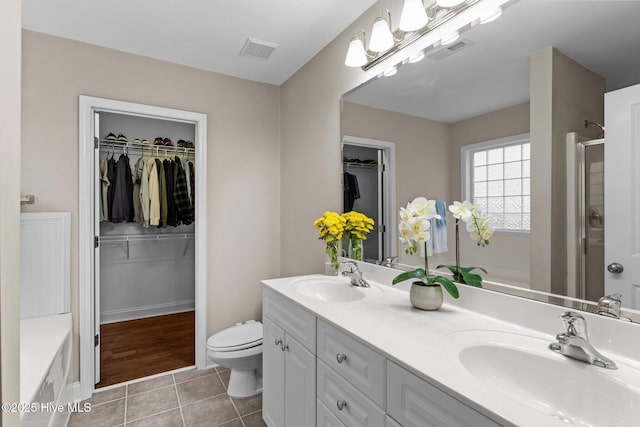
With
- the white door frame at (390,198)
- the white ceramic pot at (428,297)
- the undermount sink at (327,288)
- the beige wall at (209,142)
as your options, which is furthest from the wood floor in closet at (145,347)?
the white ceramic pot at (428,297)

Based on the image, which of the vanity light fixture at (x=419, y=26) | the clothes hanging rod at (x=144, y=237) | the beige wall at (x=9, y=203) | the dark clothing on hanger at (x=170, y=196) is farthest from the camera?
the clothes hanging rod at (x=144, y=237)

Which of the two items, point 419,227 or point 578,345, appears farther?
point 419,227

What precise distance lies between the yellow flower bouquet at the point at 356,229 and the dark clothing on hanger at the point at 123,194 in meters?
2.38

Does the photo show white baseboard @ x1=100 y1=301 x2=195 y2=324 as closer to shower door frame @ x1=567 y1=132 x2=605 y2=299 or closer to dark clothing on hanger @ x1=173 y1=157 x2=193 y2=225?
dark clothing on hanger @ x1=173 y1=157 x2=193 y2=225

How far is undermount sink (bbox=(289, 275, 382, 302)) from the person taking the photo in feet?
5.72

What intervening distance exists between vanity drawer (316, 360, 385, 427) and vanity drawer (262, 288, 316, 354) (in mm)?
121

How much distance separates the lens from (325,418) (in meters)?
1.25

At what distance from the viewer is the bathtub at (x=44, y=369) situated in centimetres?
126

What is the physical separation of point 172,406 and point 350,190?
1799 mm

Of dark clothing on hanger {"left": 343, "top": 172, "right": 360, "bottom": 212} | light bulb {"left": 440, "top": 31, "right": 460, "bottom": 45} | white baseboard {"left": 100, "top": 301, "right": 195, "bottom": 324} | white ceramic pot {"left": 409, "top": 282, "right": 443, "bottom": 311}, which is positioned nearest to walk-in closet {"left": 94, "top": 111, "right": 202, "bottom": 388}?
white baseboard {"left": 100, "top": 301, "right": 195, "bottom": 324}

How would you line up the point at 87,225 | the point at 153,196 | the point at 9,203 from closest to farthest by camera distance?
the point at 9,203
the point at 87,225
the point at 153,196

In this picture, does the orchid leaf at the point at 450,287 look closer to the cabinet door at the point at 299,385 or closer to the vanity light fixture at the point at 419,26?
the cabinet door at the point at 299,385

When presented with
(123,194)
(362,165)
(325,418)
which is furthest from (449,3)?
(123,194)

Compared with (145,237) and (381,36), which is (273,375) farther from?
(145,237)
